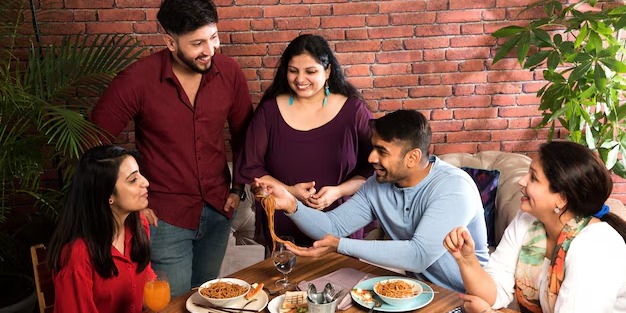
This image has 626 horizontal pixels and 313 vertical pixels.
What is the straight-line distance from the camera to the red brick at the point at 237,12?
4.04 meters

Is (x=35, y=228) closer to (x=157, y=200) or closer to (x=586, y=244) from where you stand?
A: (x=157, y=200)

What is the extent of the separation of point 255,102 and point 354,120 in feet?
4.84

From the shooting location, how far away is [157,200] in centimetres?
286

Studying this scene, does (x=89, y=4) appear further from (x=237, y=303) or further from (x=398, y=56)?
(x=237, y=303)

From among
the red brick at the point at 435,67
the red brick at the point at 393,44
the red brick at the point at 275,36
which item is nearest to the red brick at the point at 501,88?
the red brick at the point at 435,67

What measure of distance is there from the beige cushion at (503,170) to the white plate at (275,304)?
1.85 meters

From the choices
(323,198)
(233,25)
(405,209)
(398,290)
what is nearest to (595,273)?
(398,290)

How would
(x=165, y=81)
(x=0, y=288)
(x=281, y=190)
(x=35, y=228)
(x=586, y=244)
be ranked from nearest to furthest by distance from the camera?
(x=586, y=244) → (x=281, y=190) → (x=165, y=81) → (x=0, y=288) → (x=35, y=228)

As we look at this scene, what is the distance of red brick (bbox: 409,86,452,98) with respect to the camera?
4246 millimetres

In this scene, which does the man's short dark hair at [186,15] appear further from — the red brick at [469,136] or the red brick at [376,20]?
the red brick at [469,136]

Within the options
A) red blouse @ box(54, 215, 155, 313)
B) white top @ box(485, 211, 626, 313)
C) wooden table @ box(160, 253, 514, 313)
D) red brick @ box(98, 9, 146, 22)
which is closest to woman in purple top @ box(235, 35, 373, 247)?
wooden table @ box(160, 253, 514, 313)

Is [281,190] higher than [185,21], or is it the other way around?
[185,21]

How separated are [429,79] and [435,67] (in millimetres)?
85

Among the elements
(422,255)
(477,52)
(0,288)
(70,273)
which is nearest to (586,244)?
(422,255)
